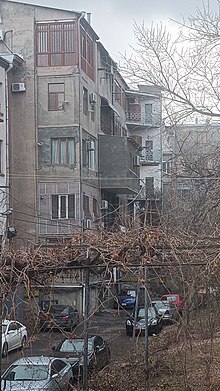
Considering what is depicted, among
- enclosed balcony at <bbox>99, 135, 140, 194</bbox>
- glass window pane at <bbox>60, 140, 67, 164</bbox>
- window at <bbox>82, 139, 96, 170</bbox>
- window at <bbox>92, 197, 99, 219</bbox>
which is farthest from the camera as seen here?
window at <bbox>92, 197, 99, 219</bbox>

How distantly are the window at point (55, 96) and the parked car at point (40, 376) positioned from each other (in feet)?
64.9

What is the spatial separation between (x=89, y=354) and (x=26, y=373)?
1.21m

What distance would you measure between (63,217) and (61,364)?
61.5ft

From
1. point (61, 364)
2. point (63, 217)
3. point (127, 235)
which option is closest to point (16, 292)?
point (127, 235)

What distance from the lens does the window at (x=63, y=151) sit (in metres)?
31.2

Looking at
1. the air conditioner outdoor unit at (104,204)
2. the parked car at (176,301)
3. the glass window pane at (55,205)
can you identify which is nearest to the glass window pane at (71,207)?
the glass window pane at (55,205)

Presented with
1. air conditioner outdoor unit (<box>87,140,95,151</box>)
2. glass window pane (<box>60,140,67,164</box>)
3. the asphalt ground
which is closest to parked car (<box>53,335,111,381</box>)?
the asphalt ground

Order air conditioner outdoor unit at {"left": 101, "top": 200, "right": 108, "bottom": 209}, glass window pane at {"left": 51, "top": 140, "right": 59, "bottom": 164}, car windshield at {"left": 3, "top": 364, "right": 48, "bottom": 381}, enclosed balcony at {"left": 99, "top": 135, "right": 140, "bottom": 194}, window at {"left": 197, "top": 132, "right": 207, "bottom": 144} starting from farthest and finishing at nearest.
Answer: air conditioner outdoor unit at {"left": 101, "top": 200, "right": 108, "bottom": 209} < enclosed balcony at {"left": 99, "top": 135, "right": 140, "bottom": 194} < glass window pane at {"left": 51, "top": 140, "right": 59, "bottom": 164} < window at {"left": 197, "top": 132, "right": 207, "bottom": 144} < car windshield at {"left": 3, "top": 364, "right": 48, "bottom": 381}

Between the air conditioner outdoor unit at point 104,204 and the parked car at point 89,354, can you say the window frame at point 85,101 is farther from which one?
the parked car at point 89,354

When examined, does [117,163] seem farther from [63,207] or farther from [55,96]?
[55,96]

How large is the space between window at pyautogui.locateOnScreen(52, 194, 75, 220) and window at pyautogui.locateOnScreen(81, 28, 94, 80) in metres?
6.02

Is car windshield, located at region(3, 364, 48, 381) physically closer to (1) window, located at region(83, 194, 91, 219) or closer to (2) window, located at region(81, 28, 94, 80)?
(1) window, located at region(83, 194, 91, 219)

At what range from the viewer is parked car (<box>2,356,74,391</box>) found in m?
11.0

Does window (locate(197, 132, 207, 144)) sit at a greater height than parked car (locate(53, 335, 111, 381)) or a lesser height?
greater
